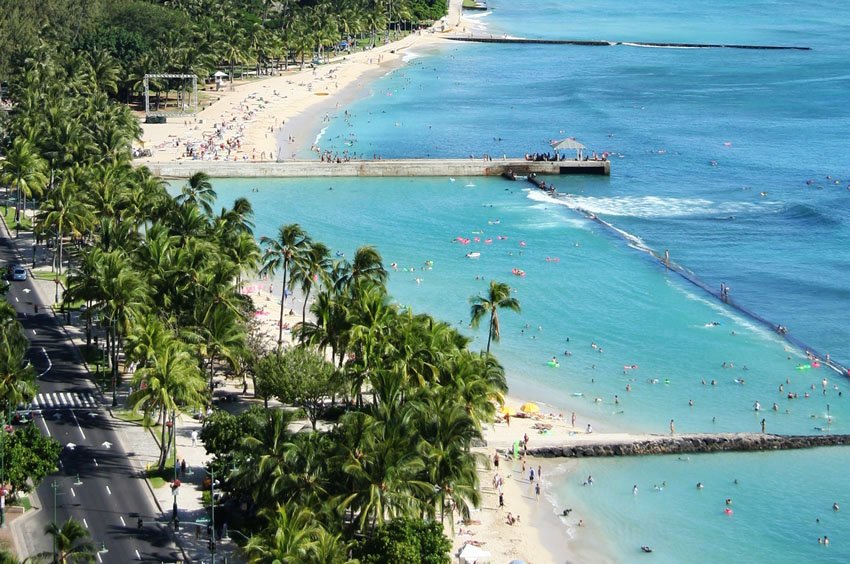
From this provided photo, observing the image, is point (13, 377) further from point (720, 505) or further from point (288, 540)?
point (720, 505)

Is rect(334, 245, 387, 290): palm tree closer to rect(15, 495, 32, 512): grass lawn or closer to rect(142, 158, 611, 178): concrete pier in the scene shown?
rect(15, 495, 32, 512): grass lawn

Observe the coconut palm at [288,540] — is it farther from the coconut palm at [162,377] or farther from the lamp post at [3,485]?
the lamp post at [3,485]

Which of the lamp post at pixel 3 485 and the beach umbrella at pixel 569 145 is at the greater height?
the beach umbrella at pixel 569 145

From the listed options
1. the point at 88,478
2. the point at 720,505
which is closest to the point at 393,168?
the point at 720,505

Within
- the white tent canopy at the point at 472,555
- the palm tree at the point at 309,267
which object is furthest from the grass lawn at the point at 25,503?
the palm tree at the point at 309,267

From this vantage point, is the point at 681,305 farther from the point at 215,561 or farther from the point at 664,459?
the point at 215,561

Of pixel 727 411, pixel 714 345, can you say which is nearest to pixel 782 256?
pixel 714 345

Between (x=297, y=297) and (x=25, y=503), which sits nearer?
(x=25, y=503)
